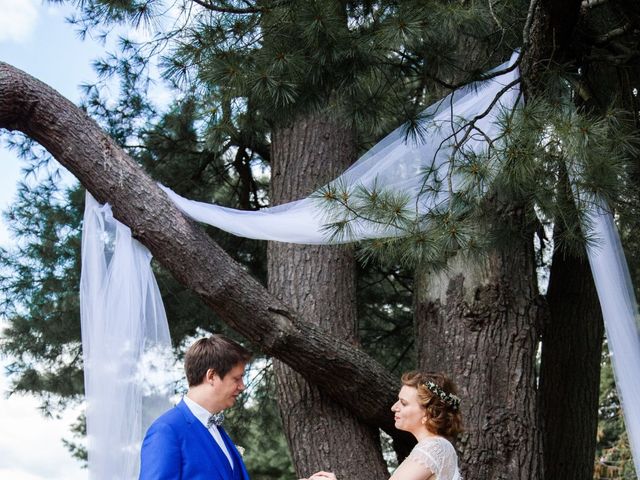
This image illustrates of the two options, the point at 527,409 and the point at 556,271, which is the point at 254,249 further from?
the point at 527,409

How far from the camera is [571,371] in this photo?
5.53 m

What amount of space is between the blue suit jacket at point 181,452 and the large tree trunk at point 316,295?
4.78ft

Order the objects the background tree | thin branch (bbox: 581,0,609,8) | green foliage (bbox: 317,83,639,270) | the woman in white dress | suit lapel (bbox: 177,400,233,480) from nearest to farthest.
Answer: suit lapel (bbox: 177,400,233,480)
the woman in white dress
green foliage (bbox: 317,83,639,270)
the background tree
thin branch (bbox: 581,0,609,8)

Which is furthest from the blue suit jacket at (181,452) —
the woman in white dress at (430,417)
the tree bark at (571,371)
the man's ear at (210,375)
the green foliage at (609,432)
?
the green foliage at (609,432)

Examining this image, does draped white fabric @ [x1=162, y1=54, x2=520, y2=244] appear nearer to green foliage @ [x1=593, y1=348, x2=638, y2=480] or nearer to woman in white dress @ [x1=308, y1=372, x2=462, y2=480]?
woman in white dress @ [x1=308, y1=372, x2=462, y2=480]

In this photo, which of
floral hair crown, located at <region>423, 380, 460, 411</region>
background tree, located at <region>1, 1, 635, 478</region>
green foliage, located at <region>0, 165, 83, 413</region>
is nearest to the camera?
floral hair crown, located at <region>423, 380, 460, 411</region>

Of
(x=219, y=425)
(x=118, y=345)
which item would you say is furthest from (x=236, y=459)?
(x=118, y=345)

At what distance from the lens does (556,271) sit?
568cm

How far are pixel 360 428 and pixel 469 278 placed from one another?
93 cm

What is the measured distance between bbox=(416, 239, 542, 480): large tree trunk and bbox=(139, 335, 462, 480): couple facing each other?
1.20 metres

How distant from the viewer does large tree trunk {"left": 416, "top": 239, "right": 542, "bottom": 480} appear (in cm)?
429

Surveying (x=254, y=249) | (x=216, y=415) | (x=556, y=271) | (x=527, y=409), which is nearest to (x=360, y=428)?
(x=527, y=409)

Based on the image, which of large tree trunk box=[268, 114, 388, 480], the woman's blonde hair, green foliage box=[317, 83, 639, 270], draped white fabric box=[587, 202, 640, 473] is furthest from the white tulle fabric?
the woman's blonde hair

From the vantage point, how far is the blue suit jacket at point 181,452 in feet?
9.11
